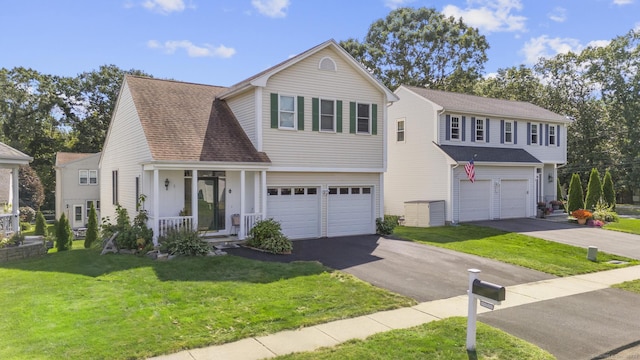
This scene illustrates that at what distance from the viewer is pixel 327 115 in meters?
15.9

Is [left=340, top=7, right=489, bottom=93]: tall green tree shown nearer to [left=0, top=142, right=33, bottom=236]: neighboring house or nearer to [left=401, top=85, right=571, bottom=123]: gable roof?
[left=401, top=85, right=571, bottom=123]: gable roof

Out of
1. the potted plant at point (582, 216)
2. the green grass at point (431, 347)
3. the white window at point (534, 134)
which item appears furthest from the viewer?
the white window at point (534, 134)

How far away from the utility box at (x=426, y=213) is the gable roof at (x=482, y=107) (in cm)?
488

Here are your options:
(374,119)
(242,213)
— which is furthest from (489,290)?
(374,119)

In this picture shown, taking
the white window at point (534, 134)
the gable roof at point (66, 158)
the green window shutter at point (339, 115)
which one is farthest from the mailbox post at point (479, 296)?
the gable roof at point (66, 158)

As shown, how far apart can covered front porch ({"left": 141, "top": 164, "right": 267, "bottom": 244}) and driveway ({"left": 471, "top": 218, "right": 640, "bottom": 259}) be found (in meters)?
11.8

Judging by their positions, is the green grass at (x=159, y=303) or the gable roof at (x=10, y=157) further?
the gable roof at (x=10, y=157)

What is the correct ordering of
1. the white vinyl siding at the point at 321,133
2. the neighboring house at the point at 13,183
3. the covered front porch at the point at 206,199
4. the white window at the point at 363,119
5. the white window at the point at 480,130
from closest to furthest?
the covered front porch at the point at 206,199, the neighboring house at the point at 13,183, the white vinyl siding at the point at 321,133, the white window at the point at 363,119, the white window at the point at 480,130

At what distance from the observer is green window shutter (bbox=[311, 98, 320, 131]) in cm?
1555

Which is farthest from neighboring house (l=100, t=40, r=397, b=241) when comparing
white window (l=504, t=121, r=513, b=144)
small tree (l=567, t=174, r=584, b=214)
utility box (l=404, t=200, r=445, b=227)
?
small tree (l=567, t=174, r=584, b=214)

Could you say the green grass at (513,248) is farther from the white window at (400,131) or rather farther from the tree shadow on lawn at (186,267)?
the tree shadow on lawn at (186,267)

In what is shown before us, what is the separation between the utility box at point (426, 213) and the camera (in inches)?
792

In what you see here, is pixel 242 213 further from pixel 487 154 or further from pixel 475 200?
pixel 487 154

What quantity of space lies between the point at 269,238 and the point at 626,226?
1878 centimetres
